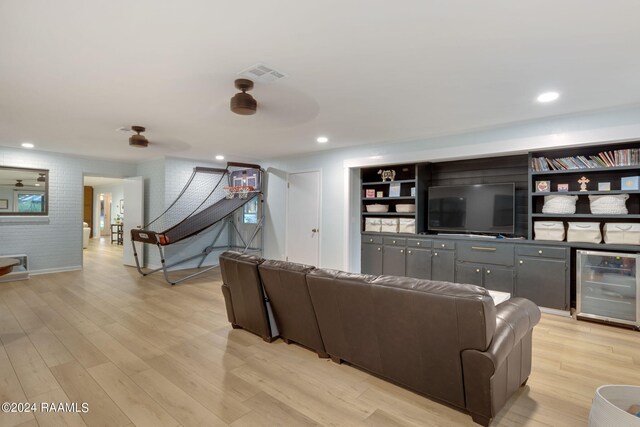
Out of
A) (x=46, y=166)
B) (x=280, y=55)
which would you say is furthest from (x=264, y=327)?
(x=46, y=166)

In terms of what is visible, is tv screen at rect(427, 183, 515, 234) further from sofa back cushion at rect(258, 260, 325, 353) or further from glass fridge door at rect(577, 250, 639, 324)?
sofa back cushion at rect(258, 260, 325, 353)

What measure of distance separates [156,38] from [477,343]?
2.69 meters

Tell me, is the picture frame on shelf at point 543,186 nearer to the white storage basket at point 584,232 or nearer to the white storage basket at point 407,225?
the white storage basket at point 584,232

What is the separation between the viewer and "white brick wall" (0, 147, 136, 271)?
5.78 meters

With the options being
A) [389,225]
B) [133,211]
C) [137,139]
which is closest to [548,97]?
[389,225]

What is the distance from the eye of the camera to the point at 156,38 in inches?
80.4

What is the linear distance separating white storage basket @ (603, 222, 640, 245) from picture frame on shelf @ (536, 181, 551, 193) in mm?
705

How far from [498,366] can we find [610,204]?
301 centimetres

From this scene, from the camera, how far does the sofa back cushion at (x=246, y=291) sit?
291 cm

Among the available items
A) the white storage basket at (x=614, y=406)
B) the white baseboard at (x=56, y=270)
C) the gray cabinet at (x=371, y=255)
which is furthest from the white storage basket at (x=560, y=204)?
the white baseboard at (x=56, y=270)

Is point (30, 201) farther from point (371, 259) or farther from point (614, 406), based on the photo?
point (614, 406)

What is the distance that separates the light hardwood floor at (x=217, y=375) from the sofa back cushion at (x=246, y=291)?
5.9 inches

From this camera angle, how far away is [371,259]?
17.7 feet

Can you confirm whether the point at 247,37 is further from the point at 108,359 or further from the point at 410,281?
the point at 108,359
